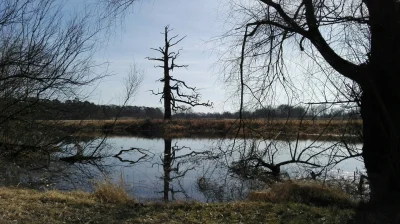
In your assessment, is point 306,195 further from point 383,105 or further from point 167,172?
point 167,172

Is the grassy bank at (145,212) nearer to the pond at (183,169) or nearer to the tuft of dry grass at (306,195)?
the tuft of dry grass at (306,195)

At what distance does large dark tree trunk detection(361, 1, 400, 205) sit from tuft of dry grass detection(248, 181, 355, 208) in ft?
2.94

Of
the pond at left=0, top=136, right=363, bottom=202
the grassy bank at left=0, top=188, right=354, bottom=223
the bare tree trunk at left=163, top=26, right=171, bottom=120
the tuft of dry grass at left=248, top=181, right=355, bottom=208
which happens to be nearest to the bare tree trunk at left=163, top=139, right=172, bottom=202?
the pond at left=0, top=136, right=363, bottom=202

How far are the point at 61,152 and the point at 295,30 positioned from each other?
12028mm

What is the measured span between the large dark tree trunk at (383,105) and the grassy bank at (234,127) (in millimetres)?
1060

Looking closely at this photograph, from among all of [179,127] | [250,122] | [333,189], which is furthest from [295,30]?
[179,127]

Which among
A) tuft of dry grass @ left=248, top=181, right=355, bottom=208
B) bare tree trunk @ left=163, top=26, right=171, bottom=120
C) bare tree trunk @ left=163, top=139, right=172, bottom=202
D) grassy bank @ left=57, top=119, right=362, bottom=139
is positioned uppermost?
bare tree trunk @ left=163, top=26, right=171, bottom=120

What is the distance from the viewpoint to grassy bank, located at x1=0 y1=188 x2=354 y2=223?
599 cm

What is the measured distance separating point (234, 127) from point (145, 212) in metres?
2.66

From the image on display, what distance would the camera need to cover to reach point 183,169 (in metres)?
16.5

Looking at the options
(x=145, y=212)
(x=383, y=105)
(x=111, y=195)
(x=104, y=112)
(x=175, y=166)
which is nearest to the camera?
(x=145, y=212)

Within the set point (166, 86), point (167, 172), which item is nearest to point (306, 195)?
point (167, 172)

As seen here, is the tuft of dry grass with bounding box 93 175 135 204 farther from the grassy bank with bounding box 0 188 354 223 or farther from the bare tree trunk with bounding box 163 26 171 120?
the bare tree trunk with bounding box 163 26 171 120

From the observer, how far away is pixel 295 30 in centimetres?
743
